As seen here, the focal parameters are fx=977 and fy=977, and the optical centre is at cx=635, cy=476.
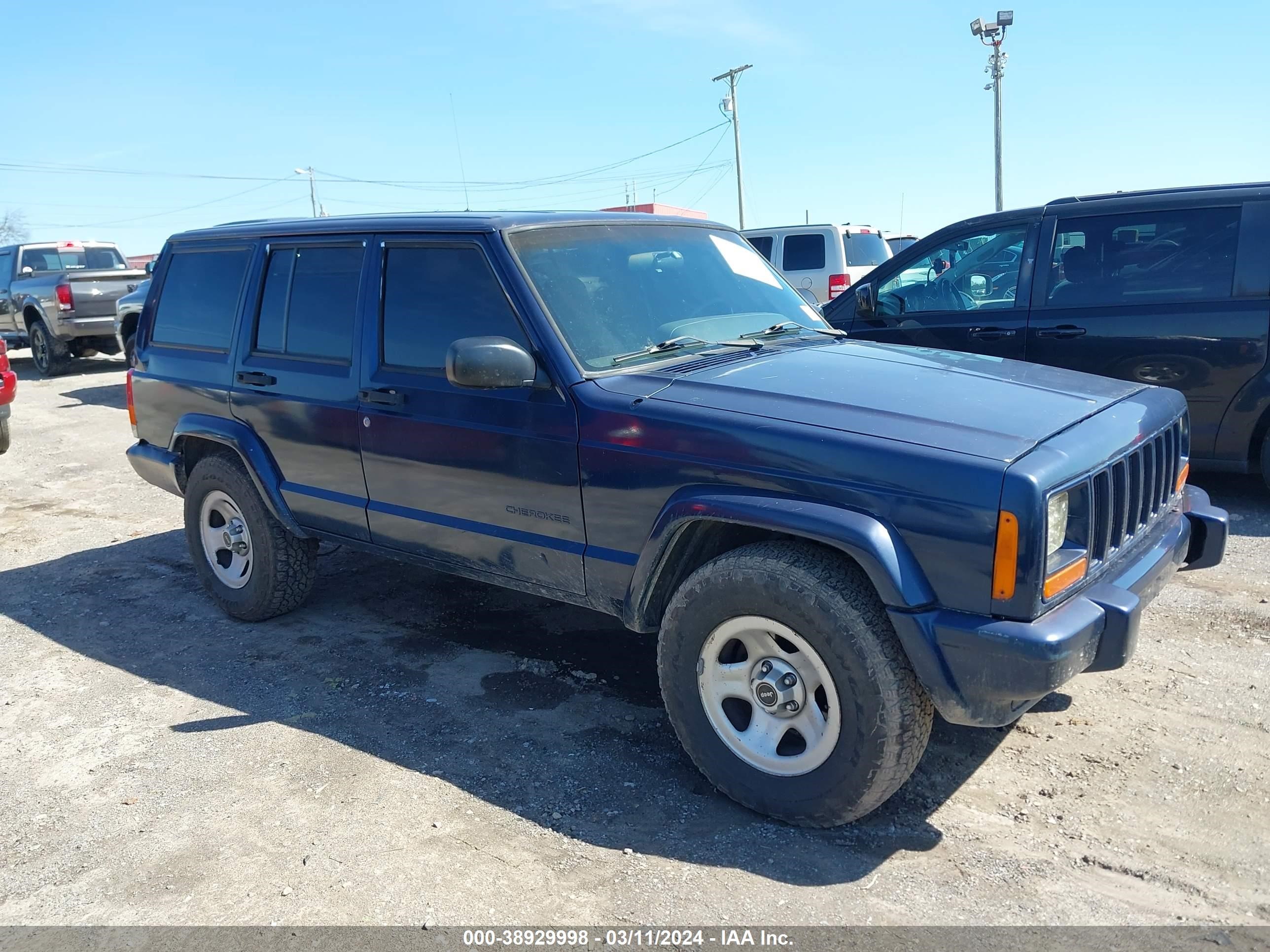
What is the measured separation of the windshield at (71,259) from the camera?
17.0 m

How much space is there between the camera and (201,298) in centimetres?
518

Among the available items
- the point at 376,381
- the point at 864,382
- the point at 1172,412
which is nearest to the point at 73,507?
the point at 376,381

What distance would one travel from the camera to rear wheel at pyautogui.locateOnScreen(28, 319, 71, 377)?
Answer: 51.4 ft

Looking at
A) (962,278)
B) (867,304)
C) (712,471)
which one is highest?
(962,278)

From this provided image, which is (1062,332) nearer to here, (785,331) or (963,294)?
(963,294)

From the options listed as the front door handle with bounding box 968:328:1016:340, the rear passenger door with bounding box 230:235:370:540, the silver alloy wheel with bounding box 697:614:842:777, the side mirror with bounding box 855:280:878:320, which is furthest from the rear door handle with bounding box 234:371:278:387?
the front door handle with bounding box 968:328:1016:340

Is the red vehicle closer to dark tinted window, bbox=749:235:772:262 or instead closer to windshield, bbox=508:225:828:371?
windshield, bbox=508:225:828:371

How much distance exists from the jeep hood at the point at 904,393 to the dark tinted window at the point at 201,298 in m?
2.51

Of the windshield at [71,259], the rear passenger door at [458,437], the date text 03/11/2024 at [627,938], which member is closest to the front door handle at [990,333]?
the rear passenger door at [458,437]

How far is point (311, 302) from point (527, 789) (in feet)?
8.16

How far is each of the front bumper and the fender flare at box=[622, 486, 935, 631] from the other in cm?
10

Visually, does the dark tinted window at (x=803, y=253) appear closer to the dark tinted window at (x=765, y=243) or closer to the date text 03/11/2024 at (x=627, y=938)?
the dark tinted window at (x=765, y=243)

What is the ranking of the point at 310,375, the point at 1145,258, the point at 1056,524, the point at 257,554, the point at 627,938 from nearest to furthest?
the point at 627,938
the point at 1056,524
the point at 310,375
the point at 257,554
the point at 1145,258

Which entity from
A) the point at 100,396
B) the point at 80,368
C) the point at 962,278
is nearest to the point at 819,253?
the point at 962,278
